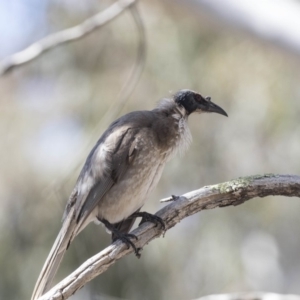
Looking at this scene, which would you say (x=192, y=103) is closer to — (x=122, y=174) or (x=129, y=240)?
(x=122, y=174)

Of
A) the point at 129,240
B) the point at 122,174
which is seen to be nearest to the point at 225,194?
the point at 129,240

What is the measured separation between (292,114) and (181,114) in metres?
3.96

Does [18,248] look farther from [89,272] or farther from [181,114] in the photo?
[89,272]

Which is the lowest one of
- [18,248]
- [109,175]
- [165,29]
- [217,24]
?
[109,175]

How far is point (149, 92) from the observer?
820 cm

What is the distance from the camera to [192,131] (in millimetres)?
8383

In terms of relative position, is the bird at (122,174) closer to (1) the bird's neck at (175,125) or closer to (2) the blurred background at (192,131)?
(1) the bird's neck at (175,125)

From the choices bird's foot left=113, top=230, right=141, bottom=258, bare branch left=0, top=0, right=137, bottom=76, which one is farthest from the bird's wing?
bare branch left=0, top=0, right=137, bottom=76

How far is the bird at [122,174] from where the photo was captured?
14.1 feet

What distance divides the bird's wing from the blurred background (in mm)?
2865

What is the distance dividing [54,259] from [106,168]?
2.16 ft

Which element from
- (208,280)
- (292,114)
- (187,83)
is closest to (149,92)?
(187,83)

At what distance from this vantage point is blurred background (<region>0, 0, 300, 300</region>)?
7441 millimetres

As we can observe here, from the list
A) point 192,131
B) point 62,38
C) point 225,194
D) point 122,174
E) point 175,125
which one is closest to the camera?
point 225,194
